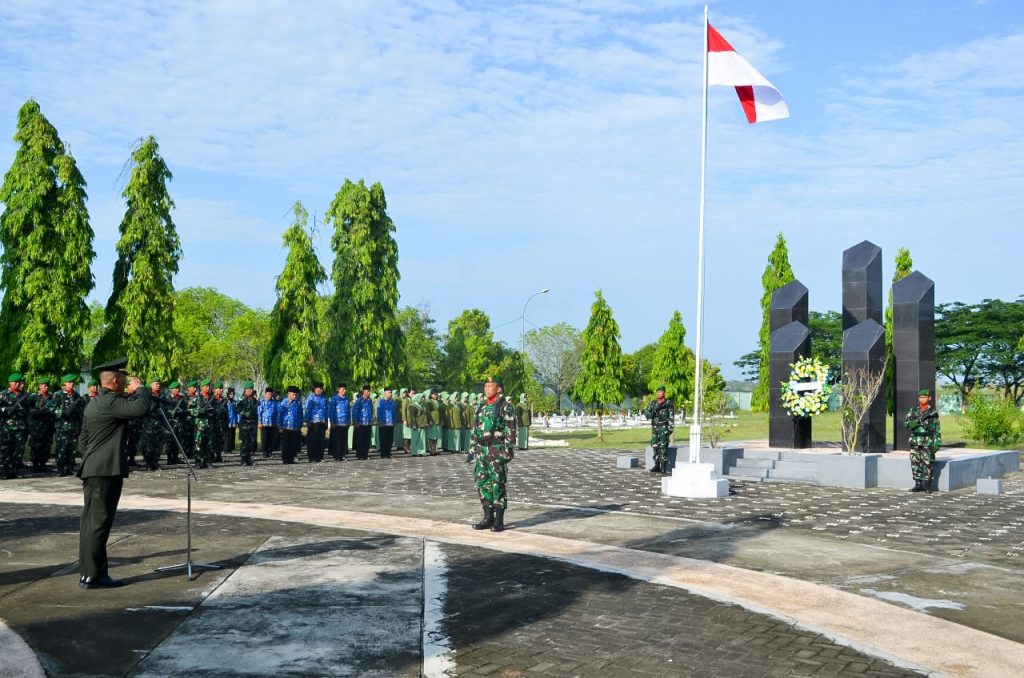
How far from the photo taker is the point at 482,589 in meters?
8.05

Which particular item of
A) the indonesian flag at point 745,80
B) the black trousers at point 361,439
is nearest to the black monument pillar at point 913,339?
the indonesian flag at point 745,80

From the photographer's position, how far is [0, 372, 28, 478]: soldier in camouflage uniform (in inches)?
682

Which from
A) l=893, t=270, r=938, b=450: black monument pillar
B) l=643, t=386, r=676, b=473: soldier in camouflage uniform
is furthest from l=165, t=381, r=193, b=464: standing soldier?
l=893, t=270, r=938, b=450: black monument pillar

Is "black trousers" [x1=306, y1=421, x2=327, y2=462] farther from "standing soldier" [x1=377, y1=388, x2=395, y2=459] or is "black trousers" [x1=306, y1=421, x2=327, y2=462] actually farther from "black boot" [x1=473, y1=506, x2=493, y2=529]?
"black boot" [x1=473, y1=506, x2=493, y2=529]

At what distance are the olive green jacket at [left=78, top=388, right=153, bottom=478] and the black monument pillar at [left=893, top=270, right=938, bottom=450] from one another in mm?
18652

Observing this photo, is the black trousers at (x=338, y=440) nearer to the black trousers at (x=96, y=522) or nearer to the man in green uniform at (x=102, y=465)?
the man in green uniform at (x=102, y=465)

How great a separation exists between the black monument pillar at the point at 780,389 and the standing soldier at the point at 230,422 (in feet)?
43.9

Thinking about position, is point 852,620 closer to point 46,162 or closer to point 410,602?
point 410,602

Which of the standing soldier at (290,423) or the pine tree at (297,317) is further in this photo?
the pine tree at (297,317)

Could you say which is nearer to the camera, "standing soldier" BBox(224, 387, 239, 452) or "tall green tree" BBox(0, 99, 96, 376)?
"standing soldier" BBox(224, 387, 239, 452)

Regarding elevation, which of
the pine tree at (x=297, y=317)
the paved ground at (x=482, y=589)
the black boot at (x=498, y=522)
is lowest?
the paved ground at (x=482, y=589)

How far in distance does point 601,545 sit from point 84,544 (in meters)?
5.35

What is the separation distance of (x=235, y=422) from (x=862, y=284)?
16722 mm

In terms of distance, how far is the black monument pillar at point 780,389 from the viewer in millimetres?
22516
